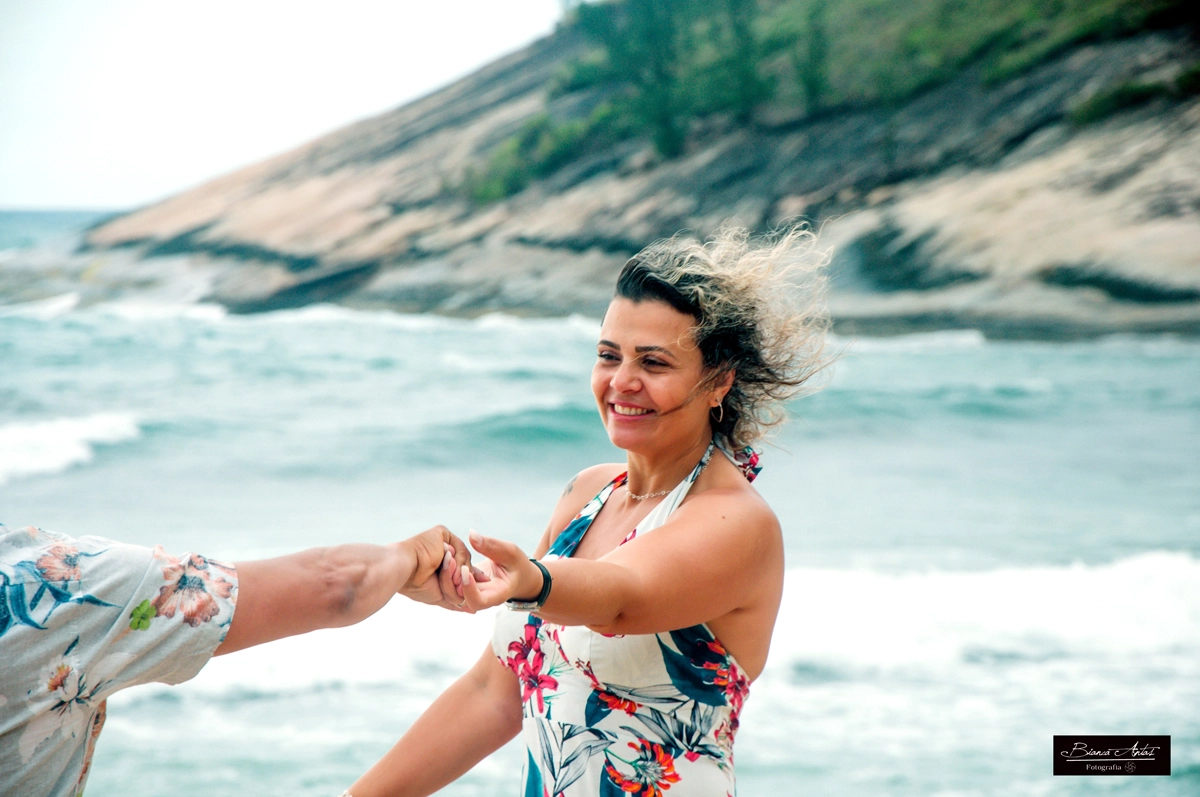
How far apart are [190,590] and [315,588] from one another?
165 millimetres

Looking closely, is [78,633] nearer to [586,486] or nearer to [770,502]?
[586,486]

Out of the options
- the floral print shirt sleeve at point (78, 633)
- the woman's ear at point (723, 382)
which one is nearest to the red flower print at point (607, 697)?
the woman's ear at point (723, 382)

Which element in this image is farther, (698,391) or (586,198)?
(586,198)

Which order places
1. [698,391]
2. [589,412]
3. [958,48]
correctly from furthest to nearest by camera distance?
[958,48], [589,412], [698,391]

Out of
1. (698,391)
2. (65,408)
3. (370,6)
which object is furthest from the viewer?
(370,6)

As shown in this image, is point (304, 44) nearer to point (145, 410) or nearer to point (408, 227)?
point (408, 227)

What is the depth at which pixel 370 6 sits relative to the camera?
1325 centimetres

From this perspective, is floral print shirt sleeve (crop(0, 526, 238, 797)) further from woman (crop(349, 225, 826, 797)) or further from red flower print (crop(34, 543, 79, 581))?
woman (crop(349, 225, 826, 797))

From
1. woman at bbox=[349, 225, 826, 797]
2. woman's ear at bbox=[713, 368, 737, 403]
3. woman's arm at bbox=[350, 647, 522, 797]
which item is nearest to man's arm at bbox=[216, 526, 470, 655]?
woman at bbox=[349, 225, 826, 797]

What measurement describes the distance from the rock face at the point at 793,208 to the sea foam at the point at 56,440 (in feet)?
16.6

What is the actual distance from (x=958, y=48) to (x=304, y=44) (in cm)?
840

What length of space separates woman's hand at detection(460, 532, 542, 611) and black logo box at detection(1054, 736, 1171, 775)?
2134 millimetres

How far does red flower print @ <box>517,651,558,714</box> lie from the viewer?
1537 mm

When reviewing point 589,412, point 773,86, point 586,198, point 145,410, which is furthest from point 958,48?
point 145,410
